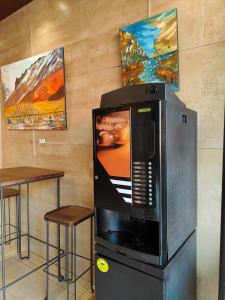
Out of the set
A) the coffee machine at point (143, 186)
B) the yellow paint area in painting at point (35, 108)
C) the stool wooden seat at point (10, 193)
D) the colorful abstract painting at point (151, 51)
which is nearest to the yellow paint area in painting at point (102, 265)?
the coffee machine at point (143, 186)

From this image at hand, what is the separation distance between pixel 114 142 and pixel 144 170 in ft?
0.79

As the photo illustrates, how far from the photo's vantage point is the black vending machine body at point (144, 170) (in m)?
1.10

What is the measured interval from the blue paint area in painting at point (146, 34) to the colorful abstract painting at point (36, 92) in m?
0.96

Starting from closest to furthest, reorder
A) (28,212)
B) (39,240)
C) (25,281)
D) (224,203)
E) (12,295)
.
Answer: (224,203)
(12,295)
(25,281)
(39,240)
(28,212)

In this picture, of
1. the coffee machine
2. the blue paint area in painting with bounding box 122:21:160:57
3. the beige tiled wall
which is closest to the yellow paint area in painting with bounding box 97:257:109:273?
the coffee machine

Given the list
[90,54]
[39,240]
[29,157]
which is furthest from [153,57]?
[39,240]

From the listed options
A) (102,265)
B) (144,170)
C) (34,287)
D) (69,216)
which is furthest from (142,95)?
(34,287)

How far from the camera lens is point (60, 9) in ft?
8.08

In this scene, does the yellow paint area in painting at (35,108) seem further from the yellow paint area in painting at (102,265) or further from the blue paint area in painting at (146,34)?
the yellow paint area in painting at (102,265)

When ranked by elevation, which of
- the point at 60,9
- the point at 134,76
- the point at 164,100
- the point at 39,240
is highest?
the point at 60,9

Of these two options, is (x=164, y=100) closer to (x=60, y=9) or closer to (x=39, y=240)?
(x=60, y=9)

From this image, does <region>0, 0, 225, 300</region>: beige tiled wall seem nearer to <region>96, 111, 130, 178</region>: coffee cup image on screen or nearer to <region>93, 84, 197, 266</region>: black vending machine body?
<region>93, 84, 197, 266</region>: black vending machine body

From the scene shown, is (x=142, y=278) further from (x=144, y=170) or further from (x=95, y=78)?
(x=95, y=78)

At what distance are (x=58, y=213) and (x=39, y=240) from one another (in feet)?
3.44
